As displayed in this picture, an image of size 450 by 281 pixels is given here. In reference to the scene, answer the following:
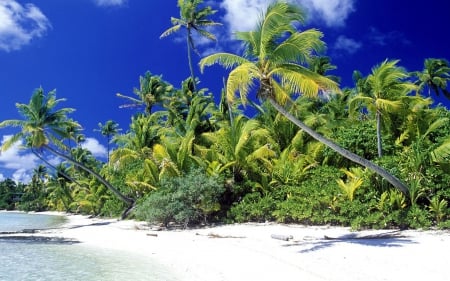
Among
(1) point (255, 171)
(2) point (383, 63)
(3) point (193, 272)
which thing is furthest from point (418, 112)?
(3) point (193, 272)

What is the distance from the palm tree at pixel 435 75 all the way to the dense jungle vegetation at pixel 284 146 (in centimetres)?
1089

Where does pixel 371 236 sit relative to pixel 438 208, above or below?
below

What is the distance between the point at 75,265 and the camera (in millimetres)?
9984

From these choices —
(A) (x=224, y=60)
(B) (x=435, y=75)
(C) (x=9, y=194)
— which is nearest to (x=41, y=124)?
(A) (x=224, y=60)

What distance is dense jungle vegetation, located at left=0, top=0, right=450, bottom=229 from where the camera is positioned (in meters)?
11.5

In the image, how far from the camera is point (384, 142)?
53.3ft

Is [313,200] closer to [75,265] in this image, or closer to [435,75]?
[75,265]

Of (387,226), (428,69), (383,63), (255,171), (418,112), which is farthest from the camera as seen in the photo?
(428,69)

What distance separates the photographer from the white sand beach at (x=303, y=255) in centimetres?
735

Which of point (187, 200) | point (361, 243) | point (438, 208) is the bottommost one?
point (361, 243)

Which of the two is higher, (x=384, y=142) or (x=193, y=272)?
(x=384, y=142)

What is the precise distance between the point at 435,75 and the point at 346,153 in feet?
93.4

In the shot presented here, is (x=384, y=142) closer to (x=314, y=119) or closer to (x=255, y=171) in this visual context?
(x=314, y=119)

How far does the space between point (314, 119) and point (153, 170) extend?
28.9ft
